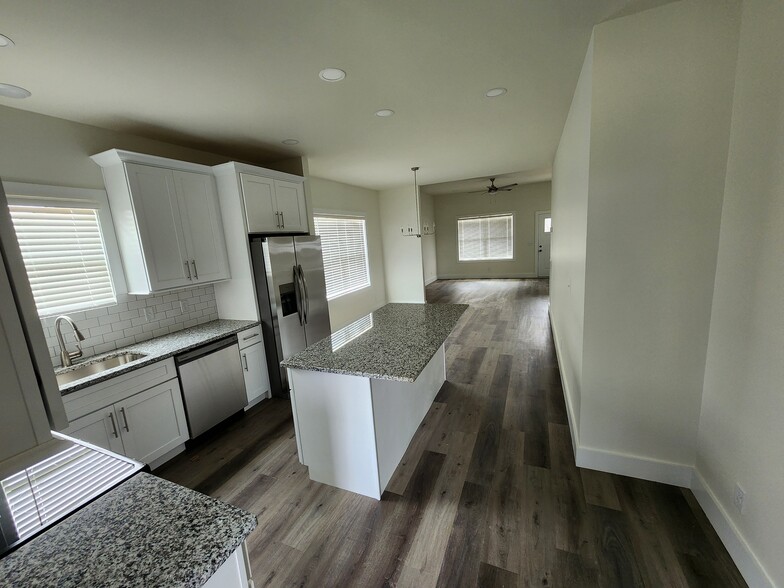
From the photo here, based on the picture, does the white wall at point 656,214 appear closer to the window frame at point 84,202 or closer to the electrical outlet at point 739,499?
the electrical outlet at point 739,499

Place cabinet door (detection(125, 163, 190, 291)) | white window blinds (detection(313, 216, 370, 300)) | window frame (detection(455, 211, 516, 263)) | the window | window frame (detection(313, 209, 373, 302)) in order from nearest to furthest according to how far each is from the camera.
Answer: cabinet door (detection(125, 163, 190, 291)) < window frame (detection(313, 209, 373, 302)) < white window blinds (detection(313, 216, 370, 300)) < window frame (detection(455, 211, 516, 263)) < the window

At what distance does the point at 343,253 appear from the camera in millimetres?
5789

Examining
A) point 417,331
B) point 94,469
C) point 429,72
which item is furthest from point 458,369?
point 94,469

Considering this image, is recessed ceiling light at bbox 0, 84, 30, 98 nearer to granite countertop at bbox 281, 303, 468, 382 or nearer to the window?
granite countertop at bbox 281, 303, 468, 382

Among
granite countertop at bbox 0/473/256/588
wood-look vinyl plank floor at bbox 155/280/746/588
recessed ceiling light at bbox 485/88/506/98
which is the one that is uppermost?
recessed ceiling light at bbox 485/88/506/98

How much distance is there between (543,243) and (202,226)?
885cm

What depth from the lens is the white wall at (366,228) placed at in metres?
5.16

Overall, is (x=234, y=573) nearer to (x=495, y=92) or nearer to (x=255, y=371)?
(x=255, y=371)

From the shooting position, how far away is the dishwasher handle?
253 centimetres

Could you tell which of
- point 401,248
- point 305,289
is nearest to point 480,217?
point 401,248

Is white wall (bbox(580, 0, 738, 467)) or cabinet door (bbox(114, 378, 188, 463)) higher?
white wall (bbox(580, 0, 738, 467))

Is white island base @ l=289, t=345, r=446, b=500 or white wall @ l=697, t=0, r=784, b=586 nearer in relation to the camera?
white wall @ l=697, t=0, r=784, b=586

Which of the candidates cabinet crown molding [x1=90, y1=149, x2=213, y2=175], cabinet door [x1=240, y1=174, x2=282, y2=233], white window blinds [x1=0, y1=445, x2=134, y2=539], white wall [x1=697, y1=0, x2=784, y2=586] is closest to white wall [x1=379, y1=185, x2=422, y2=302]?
cabinet door [x1=240, y1=174, x2=282, y2=233]

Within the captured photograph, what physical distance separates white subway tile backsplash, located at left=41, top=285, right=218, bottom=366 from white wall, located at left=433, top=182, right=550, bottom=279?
8.18 meters
